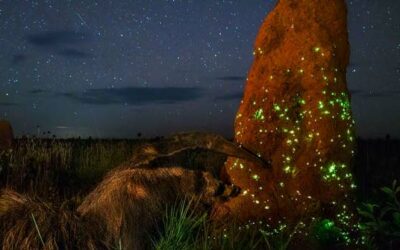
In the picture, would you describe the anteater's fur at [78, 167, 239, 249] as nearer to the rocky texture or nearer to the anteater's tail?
the anteater's tail

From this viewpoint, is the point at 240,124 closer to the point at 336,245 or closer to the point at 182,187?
the point at 182,187

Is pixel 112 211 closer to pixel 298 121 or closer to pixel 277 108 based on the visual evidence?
pixel 277 108

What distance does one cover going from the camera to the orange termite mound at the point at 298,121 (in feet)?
25.8

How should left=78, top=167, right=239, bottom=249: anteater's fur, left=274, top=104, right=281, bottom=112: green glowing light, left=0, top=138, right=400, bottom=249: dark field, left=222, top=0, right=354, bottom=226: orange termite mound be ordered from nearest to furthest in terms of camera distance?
1. left=78, top=167, right=239, bottom=249: anteater's fur
2. left=0, top=138, right=400, bottom=249: dark field
3. left=222, top=0, right=354, bottom=226: orange termite mound
4. left=274, top=104, right=281, bottom=112: green glowing light

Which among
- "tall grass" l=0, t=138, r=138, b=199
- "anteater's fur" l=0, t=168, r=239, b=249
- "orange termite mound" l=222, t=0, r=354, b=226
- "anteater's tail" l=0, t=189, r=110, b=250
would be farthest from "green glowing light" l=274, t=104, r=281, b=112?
"tall grass" l=0, t=138, r=138, b=199

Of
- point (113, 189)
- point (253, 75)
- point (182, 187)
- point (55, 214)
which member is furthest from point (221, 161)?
point (55, 214)

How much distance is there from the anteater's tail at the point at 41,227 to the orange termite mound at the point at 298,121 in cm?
257

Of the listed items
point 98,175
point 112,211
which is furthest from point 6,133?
point 112,211

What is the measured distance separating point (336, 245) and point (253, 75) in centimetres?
263

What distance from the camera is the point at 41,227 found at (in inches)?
223

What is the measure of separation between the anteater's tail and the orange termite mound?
257 cm

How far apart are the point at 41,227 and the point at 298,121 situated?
12.6ft

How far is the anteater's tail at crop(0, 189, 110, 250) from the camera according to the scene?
5555 mm

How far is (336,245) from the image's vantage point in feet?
23.8
